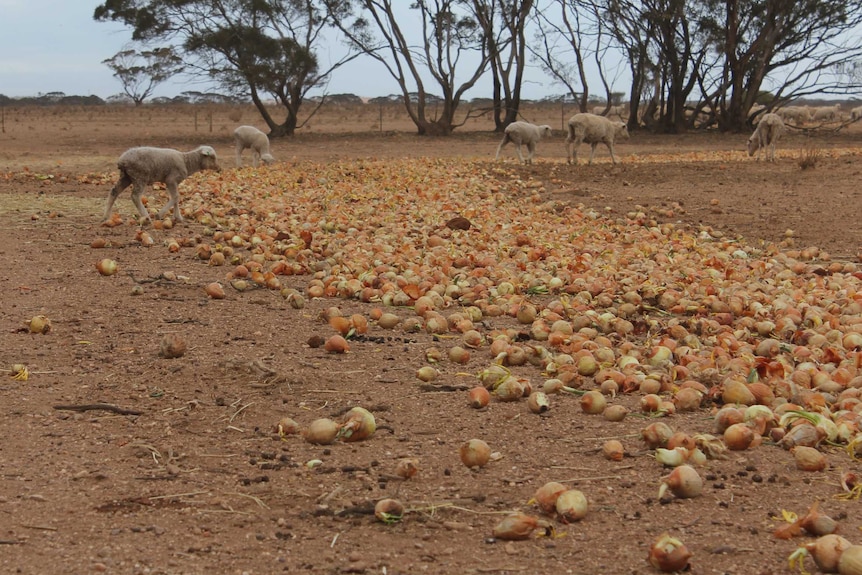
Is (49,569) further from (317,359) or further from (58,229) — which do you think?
(58,229)

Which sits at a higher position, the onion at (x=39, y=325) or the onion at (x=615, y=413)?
the onion at (x=39, y=325)

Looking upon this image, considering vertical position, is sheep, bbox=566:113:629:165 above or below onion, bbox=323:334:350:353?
above

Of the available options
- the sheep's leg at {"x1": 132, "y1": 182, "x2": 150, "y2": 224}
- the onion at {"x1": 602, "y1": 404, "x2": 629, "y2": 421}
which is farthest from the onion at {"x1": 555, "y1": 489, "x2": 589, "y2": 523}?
the sheep's leg at {"x1": 132, "y1": 182, "x2": 150, "y2": 224}

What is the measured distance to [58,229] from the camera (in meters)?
8.40

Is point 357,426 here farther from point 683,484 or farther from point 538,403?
point 683,484

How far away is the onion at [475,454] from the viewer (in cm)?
302

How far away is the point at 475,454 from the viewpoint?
302cm

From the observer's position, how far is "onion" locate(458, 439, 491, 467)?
302cm

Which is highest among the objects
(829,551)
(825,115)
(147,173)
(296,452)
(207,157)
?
(825,115)

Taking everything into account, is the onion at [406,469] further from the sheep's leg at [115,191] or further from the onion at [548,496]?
the sheep's leg at [115,191]

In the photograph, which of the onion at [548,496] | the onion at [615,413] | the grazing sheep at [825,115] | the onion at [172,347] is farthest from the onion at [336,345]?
the grazing sheep at [825,115]

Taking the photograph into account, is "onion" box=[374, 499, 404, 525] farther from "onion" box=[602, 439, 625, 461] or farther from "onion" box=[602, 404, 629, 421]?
"onion" box=[602, 404, 629, 421]

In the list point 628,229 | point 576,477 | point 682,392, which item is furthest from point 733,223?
point 576,477

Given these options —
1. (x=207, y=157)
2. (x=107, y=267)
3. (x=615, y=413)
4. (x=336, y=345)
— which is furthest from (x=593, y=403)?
(x=207, y=157)
